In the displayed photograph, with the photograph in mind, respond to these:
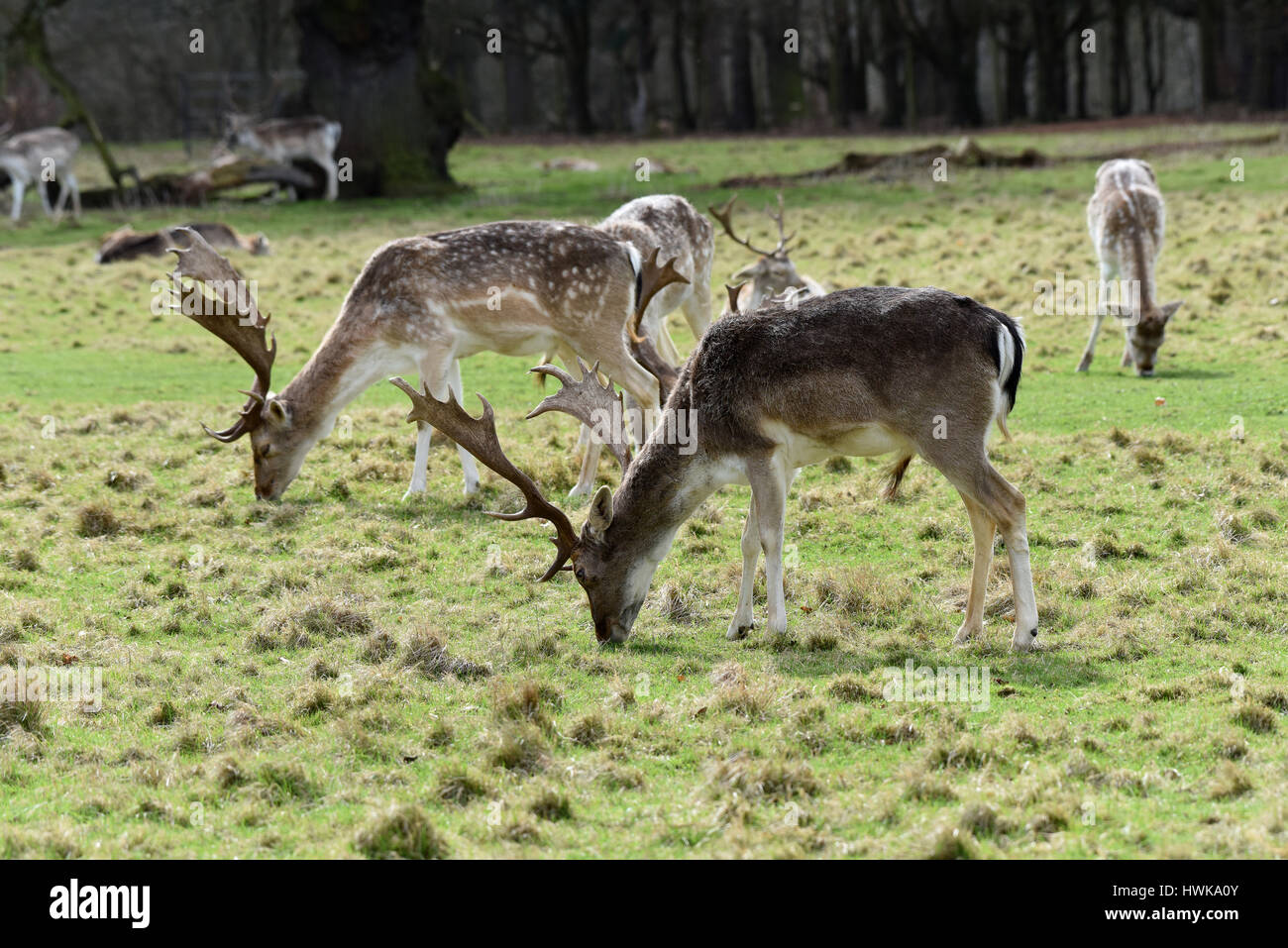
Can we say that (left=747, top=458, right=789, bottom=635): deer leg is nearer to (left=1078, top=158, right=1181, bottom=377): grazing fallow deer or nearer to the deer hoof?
the deer hoof

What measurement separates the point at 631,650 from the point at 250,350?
13.9 ft

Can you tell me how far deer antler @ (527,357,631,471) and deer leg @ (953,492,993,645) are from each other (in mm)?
1850

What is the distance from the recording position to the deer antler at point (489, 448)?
25.0 feet

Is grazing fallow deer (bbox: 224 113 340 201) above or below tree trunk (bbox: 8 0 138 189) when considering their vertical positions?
below

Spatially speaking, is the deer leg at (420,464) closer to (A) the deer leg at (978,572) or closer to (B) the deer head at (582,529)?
(B) the deer head at (582,529)

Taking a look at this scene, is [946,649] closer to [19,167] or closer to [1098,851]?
[1098,851]

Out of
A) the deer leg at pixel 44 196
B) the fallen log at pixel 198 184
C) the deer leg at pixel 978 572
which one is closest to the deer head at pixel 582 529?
the deer leg at pixel 978 572

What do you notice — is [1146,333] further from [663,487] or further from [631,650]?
[631,650]

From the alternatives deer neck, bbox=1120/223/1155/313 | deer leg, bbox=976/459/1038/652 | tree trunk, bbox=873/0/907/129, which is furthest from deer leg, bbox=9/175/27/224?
tree trunk, bbox=873/0/907/129

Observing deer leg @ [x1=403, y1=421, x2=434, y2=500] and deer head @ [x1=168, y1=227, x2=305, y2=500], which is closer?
deer head @ [x1=168, y1=227, x2=305, y2=500]

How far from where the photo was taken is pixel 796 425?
7438mm

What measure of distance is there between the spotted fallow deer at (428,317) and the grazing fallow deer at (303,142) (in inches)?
807

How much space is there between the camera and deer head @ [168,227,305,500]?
10.3m

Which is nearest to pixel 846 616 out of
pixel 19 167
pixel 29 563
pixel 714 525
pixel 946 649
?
pixel 946 649
